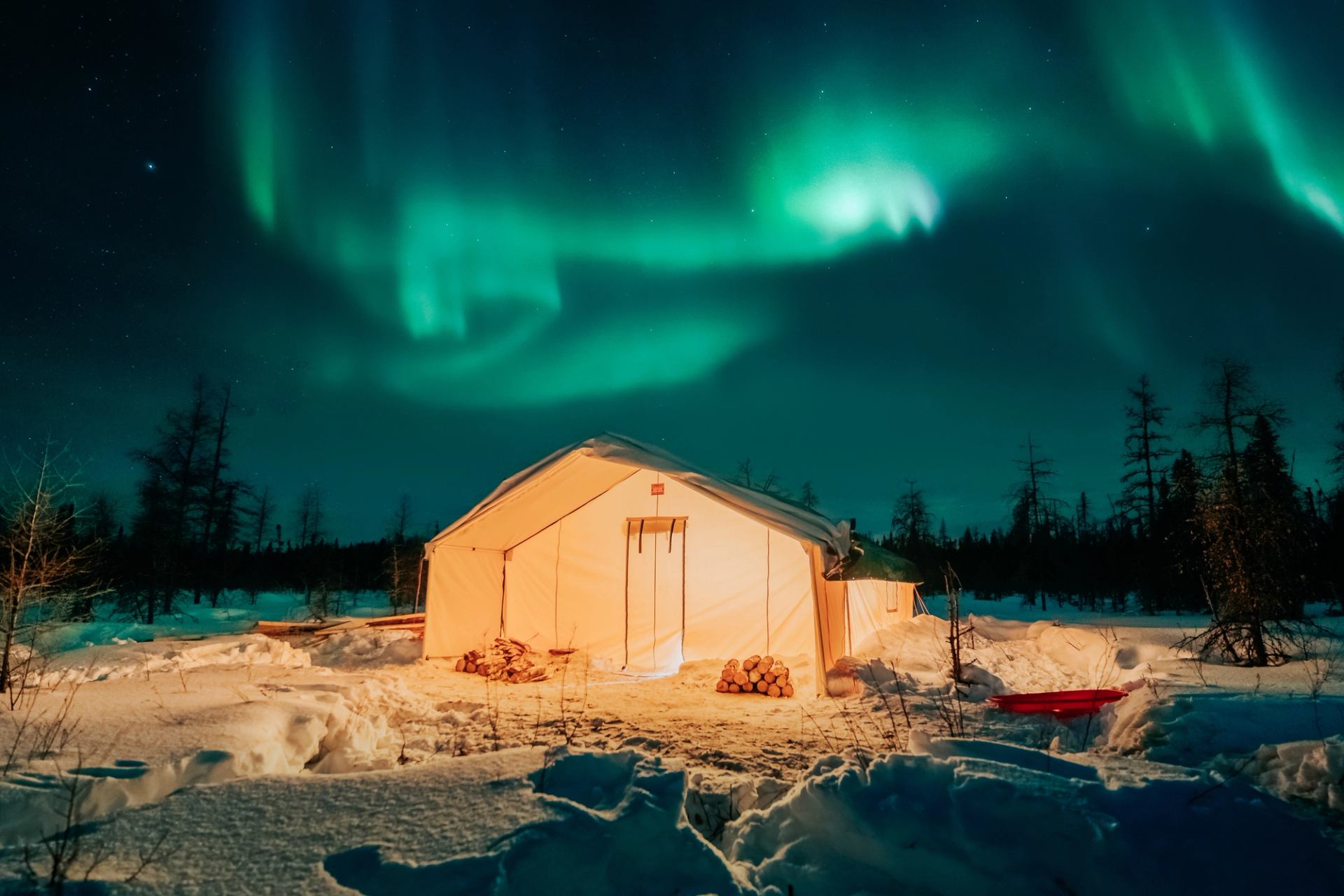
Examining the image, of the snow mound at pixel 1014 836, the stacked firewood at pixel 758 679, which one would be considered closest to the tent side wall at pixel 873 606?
the stacked firewood at pixel 758 679

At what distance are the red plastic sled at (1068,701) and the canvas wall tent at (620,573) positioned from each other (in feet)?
12.1

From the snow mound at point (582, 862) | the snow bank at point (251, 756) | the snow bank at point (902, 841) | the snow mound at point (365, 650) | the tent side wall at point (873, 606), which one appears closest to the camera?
the snow mound at point (582, 862)

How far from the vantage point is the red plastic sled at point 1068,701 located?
19.6 feet

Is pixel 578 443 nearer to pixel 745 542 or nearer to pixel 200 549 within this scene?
pixel 745 542

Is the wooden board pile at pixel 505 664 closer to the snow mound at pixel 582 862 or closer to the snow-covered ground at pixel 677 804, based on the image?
the snow-covered ground at pixel 677 804

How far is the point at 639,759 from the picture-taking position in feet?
10.4

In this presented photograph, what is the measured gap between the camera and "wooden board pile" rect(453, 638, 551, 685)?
9.55 metres

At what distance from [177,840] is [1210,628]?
10712 millimetres

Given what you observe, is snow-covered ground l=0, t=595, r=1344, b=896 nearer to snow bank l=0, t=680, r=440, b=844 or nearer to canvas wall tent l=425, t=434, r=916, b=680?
snow bank l=0, t=680, r=440, b=844

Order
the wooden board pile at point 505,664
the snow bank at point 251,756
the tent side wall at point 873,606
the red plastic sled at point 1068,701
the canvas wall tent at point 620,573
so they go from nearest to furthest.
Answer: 1. the snow bank at point 251,756
2. the red plastic sled at point 1068,701
3. the wooden board pile at point 505,664
4. the canvas wall tent at point 620,573
5. the tent side wall at point 873,606

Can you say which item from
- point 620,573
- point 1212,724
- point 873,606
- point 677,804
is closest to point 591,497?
point 620,573

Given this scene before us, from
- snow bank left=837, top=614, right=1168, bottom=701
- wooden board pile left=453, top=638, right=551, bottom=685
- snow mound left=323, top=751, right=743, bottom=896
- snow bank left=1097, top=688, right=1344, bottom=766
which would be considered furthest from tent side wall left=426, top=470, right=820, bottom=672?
snow mound left=323, top=751, right=743, bottom=896

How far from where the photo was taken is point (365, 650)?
1114cm

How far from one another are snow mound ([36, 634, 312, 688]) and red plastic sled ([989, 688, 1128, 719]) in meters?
8.49
